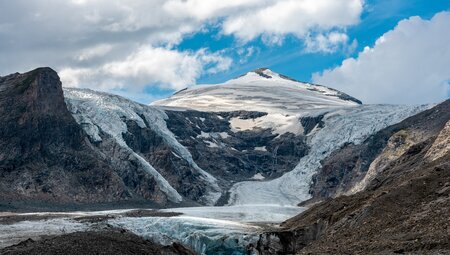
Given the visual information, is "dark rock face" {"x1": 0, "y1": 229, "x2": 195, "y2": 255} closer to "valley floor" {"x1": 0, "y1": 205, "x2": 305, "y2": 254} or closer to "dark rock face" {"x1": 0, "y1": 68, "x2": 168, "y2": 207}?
"valley floor" {"x1": 0, "y1": 205, "x2": 305, "y2": 254}

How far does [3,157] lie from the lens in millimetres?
149250

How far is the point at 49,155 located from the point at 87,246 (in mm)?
124560

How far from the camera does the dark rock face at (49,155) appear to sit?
147 metres

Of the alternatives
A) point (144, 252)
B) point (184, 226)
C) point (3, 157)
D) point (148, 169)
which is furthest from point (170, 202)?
point (144, 252)

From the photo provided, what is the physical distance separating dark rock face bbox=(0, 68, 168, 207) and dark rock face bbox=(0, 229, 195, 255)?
332 feet

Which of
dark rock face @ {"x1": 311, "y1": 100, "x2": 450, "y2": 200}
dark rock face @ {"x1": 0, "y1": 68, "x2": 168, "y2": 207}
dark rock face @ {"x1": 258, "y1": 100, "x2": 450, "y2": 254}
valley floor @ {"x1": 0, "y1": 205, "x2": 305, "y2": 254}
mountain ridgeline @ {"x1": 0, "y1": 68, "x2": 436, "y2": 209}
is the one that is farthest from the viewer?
mountain ridgeline @ {"x1": 0, "y1": 68, "x2": 436, "y2": 209}

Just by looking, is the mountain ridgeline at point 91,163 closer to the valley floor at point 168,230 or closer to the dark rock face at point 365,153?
the dark rock face at point 365,153

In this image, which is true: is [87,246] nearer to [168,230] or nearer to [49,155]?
[168,230]

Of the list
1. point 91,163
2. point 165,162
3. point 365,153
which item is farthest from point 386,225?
point 165,162

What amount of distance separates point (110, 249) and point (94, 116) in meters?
150

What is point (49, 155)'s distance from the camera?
157250mm

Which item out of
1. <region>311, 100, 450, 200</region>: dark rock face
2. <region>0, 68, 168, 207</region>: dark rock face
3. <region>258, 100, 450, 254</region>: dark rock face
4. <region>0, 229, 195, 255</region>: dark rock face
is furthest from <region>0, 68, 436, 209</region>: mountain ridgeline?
<region>0, 229, 195, 255</region>: dark rock face

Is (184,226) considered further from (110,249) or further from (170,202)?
(170,202)

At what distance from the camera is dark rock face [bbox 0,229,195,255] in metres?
35.3
